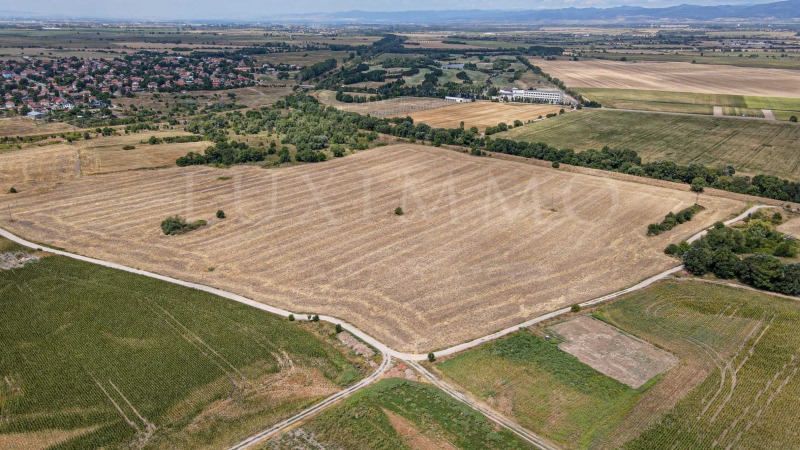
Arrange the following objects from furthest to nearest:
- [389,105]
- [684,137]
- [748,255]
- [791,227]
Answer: [389,105] < [684,137] < [791,227] < [748,255]

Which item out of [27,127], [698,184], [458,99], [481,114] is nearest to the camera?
[698,184]

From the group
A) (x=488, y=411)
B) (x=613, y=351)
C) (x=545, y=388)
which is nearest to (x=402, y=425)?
(x=488, y=411)

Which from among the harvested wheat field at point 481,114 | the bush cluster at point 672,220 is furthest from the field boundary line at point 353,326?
the harvested wheat field at point 481,114

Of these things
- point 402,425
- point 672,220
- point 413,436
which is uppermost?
point 672,220

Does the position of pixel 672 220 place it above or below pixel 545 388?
above

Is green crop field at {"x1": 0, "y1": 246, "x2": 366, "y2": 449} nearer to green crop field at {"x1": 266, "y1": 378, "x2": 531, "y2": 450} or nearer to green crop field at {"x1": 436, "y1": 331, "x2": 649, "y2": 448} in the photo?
green crop field at {"x1": 266, "y1": 378, "x2": 531, "y2": 450}

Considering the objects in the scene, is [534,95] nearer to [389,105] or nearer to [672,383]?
[389,105]

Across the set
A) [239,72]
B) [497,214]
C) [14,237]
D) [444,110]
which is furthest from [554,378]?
[239,72]

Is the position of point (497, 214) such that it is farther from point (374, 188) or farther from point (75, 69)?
point (75, 69)
